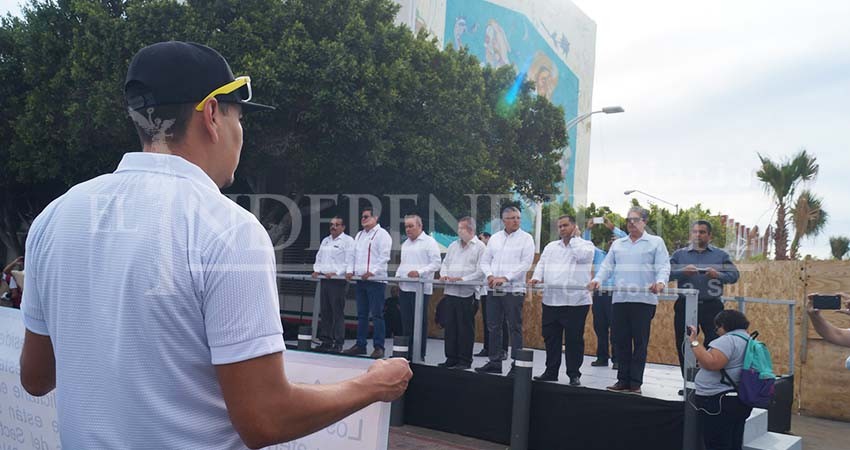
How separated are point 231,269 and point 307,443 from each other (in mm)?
1574

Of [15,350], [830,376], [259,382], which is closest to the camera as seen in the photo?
[259,382]

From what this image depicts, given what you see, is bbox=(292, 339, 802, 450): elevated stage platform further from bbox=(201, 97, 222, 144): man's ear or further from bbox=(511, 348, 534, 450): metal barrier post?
bbox=(201, 97, 222, 144): man's ear

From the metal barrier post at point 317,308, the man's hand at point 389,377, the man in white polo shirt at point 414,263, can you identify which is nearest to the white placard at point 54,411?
the man's hand at point 389,377

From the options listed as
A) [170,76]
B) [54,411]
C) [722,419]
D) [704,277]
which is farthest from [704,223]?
[170,76]

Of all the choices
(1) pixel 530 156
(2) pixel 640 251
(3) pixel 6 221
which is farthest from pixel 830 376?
(3) pixel 6 221

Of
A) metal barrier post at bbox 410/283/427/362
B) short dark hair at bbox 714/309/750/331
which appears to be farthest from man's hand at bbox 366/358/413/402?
metal barrier post at bbox 410/283/427/362

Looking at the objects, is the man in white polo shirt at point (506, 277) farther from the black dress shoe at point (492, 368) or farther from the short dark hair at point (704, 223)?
the short dark hair at point (704, 223)

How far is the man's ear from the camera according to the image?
149 centimetres

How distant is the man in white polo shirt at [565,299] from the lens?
26.0 ft

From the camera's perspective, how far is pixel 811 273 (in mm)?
10719

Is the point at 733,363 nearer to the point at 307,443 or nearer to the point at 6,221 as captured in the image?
the point at 307,443

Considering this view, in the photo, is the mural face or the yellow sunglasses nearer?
the yellow sunglasses

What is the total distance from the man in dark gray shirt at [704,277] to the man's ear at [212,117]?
7636mm

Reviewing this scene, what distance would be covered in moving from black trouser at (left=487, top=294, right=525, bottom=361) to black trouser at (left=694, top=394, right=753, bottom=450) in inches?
93.0
